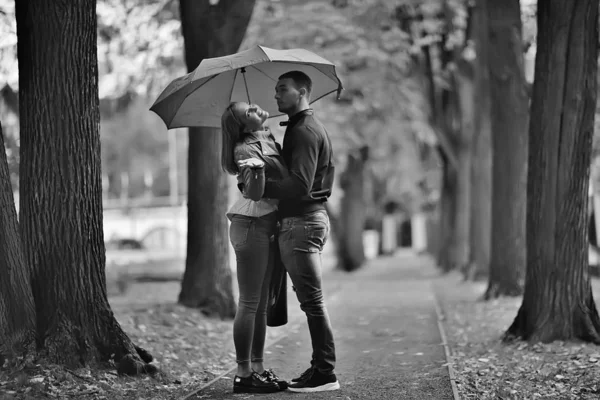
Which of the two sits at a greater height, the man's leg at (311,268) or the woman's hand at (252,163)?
the woman's hand at (252,163)

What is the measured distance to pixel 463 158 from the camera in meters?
26.3

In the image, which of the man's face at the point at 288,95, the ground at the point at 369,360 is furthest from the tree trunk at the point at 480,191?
the man's face at the point at 288,95

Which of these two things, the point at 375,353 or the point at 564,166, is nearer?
the point at 375,353

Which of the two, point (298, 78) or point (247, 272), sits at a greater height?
point (298, 78)

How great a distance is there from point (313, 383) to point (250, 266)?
3.26 feet

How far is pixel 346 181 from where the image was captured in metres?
34.1

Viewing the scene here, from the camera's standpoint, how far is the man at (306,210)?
655cm

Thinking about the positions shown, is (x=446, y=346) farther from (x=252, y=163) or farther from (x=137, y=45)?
(x=137, y=45)

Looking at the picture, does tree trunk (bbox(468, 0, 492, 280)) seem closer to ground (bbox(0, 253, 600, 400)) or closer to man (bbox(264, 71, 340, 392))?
ground (bbox(0, 253, 600, 400))

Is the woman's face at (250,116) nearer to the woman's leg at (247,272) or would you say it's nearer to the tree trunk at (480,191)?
the woman's leg at (247,272)

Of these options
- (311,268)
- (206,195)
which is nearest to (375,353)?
(311,268)

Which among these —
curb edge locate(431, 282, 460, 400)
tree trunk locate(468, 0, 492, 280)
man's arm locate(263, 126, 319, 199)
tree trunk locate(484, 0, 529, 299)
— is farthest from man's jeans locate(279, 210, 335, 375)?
tree trunk locate(468, 0, 492, 280)

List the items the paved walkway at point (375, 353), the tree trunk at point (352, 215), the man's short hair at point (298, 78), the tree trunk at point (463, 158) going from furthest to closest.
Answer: the tree trunk at point (352, 215) < the tree trunk at point (463, 158) < the paved walkway at point (375, 353) < the man's short hair at point (298, 78)

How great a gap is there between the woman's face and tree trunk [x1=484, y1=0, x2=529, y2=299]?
9792 mm
